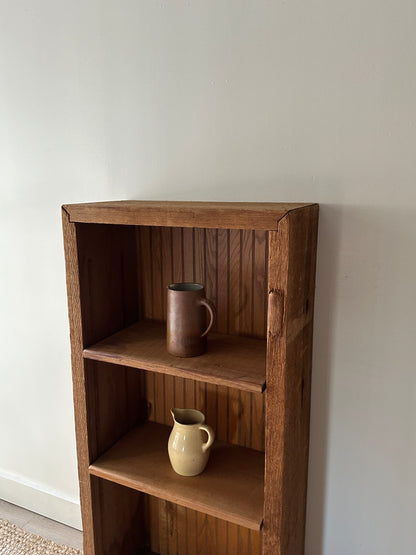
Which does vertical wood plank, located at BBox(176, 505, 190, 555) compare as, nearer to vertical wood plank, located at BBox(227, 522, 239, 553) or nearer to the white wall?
vertical wood plank, located at BBox(227, 522, 239, 553)

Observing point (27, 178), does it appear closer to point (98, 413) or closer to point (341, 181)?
point (98, 413)

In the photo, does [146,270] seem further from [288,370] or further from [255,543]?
[255,543]

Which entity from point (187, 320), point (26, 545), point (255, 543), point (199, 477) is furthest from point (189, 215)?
point (26, 545)

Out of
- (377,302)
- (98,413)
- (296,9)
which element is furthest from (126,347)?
(296,9)

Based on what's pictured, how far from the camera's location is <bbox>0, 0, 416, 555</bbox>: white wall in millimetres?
981

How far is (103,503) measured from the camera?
1237 mm

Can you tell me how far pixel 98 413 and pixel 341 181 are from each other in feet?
2.68

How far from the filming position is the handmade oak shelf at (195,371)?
0.92 m

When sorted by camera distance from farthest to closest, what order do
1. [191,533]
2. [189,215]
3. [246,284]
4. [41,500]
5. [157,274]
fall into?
[41,500] < [191,533] < [157,274] < [246,284] < [189,215]

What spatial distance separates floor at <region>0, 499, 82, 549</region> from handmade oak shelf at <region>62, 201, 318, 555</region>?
1.00ft

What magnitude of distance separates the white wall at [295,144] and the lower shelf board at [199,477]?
0.20m

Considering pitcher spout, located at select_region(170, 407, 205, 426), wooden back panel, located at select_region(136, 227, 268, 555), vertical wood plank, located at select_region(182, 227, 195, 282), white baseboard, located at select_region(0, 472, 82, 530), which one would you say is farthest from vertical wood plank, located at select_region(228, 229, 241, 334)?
white baseboard, located at select_region(0, 472, 82, 530)

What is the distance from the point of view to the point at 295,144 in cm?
106

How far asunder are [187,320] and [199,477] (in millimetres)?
396
